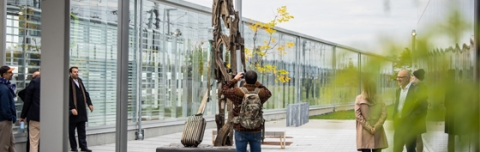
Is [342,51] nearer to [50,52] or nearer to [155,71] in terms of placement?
[50,52]

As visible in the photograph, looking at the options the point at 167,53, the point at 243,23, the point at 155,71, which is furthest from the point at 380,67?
the point at 167,53

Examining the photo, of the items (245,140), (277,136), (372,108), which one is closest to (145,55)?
(277,136)

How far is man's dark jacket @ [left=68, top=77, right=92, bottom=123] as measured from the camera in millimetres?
5746

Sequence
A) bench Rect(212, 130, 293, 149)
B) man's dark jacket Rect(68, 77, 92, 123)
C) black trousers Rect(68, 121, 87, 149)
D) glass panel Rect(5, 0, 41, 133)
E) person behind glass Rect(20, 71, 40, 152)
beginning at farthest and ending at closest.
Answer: glass panel Rect(5, 0, 41, 133) → person behind glass Rect(20, 71, 40, 152) → bench Rect(212, 130, 293, 149) → man's dark jacket Rect(68, 77, 92, 123) → black trousers Rect(68, 121, 87, 149)

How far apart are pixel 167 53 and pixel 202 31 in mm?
707

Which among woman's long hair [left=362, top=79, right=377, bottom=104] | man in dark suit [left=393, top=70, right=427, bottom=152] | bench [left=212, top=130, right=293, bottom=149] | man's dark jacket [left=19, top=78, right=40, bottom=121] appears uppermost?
woman's long hair [left=362, top=79, right=377, bottom=104]

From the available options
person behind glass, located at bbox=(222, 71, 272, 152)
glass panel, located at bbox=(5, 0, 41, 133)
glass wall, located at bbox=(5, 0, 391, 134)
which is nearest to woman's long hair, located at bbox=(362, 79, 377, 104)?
glass wall, located at bbox=(5, 0, 391, 134)

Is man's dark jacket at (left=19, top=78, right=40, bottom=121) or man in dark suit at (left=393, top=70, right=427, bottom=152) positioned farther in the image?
man's dark jacket at (left=19, top=78, right=40, bottom=121)

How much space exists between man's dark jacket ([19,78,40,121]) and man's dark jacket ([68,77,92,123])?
1.83ft

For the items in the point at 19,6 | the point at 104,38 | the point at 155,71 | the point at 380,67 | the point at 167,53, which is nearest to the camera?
the point at 380,67

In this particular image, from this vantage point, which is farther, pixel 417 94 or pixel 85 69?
pixel 85 69

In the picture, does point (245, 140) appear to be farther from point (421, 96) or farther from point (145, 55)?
point (421, 96)

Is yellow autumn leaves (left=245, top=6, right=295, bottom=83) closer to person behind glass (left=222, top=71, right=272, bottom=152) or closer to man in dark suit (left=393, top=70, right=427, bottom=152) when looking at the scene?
person behind glass (left=222, top=71, right=272, bottom=152)

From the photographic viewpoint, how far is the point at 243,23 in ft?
21.9
